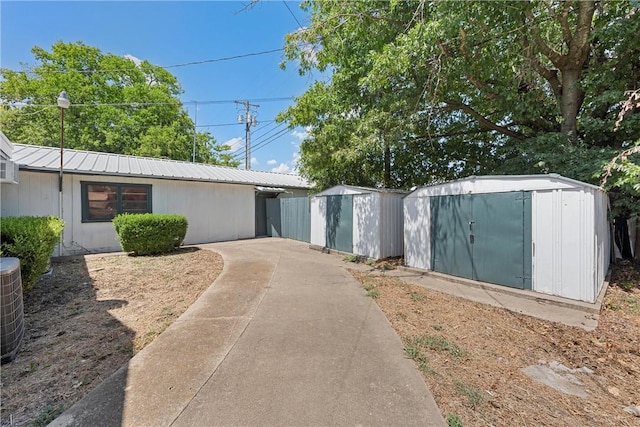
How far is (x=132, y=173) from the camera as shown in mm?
9250

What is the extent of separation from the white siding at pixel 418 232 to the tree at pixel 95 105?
1963cm

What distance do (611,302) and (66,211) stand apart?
43.8 feet

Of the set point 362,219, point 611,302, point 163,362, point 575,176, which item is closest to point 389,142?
point 362,219

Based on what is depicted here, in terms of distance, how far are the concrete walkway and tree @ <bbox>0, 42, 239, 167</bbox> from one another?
2046 cm

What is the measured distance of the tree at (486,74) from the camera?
18.7 ft

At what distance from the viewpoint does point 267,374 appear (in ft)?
8.14

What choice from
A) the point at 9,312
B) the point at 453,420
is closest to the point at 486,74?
the point at 453,420

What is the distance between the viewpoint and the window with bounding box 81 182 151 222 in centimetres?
865

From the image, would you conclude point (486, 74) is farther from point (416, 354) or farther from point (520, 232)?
point (416, 354)

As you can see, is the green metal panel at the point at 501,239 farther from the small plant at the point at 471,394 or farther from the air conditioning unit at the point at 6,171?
the air conditioning unit at the point at 6,171

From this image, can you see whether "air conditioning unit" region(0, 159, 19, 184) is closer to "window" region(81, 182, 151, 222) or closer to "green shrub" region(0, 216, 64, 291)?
"green shrub" region(0, 216, 64, 291)

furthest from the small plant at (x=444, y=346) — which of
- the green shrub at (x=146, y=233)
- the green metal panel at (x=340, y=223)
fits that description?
the green shrub at (x=146, y=233)

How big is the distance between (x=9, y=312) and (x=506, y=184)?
7348 millimetres

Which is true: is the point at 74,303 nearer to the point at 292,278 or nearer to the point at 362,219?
the point at 292,278
